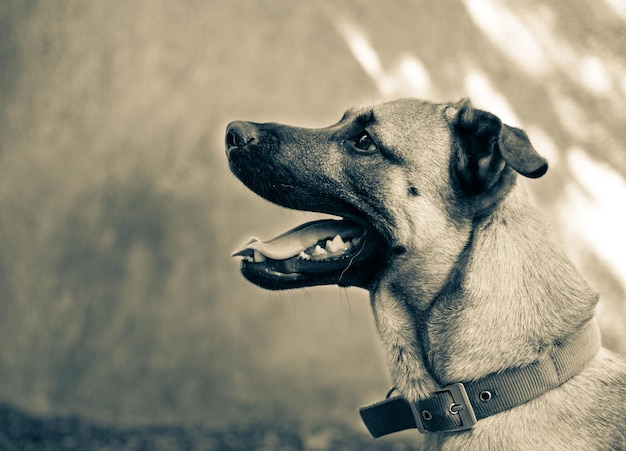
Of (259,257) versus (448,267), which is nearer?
(448,267)

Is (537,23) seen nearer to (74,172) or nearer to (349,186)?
(349,186)

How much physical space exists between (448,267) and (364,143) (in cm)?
58

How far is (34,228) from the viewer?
16.9ft

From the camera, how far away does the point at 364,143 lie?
2562mm

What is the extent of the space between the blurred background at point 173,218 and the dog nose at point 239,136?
6.97ft

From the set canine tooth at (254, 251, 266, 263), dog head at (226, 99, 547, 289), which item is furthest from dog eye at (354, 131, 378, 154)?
canine tooth at (254, 251, 266, 263)

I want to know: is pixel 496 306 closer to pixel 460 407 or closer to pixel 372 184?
pixel 460 407

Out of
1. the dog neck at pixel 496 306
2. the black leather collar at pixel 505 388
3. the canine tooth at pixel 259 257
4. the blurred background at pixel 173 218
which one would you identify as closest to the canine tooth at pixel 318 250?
the canine tooth at pixel 259 257

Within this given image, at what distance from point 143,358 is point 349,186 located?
3.05 metres

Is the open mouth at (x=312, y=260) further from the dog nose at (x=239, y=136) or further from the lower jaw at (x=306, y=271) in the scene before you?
the dog nose at (x=239, y=136)

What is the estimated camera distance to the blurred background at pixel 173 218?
4.74 meters

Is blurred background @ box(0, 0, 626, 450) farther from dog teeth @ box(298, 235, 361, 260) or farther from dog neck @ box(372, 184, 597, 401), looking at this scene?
dog neck @ box(372, 184, 597, 401)

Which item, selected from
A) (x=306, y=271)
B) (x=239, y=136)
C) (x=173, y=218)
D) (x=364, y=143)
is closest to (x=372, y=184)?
(x=364, y=143)

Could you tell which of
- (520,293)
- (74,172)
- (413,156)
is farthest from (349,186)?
(74,172)
